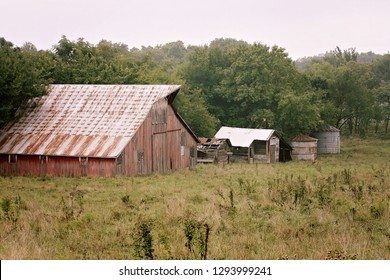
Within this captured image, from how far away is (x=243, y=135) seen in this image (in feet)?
166

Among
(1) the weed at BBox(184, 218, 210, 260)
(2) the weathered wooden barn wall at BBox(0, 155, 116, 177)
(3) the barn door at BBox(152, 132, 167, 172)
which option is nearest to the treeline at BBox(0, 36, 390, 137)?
Result: (3) the barn door at BBox(152, 132, 167, 172)

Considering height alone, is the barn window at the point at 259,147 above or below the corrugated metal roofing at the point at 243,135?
below

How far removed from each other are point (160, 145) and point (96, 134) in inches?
181

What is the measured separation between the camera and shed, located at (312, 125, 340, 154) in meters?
60.6

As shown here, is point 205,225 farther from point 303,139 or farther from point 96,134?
point 303,139

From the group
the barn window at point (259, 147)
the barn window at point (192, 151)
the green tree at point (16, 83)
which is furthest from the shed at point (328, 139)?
the green tree at point (16, 83)

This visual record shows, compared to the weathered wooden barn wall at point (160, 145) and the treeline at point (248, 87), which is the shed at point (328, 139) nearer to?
the treeline at point (248, 87)

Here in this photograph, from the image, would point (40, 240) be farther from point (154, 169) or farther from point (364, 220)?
point (154, 169)

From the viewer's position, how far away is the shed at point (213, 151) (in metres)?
46.0

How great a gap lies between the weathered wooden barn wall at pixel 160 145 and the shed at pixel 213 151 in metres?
7.12

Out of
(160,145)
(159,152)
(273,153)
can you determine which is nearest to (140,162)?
(159,152)

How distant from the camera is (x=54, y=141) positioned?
3181cm

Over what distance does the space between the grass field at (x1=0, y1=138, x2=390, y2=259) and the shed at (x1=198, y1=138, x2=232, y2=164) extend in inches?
1005

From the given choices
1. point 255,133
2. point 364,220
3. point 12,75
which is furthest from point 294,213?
point 255,133
